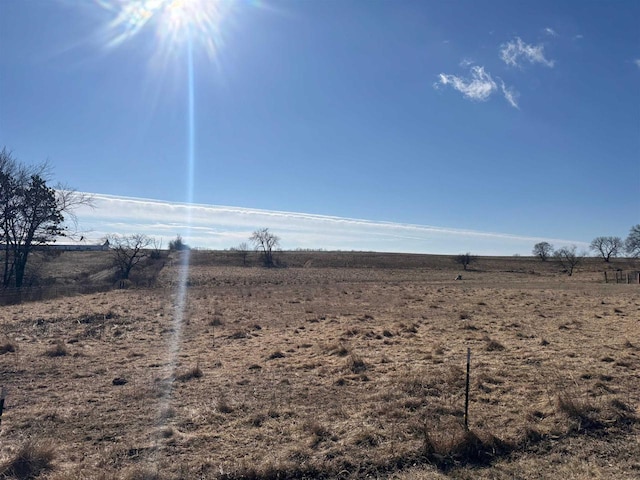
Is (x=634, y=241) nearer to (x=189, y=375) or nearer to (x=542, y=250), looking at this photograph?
(x=542, y=250)

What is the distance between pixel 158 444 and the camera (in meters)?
5.41

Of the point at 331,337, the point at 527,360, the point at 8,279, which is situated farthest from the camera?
the point at 8,279

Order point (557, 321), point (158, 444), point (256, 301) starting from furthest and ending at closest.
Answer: point (256, 301) → point (557, 321) → point (158, 444)

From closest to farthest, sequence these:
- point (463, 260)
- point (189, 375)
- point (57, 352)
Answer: point (189, 375) < point (57, 352) < point (463, 260)

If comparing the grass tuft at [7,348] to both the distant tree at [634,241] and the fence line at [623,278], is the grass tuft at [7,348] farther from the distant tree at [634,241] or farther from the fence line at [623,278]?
the distant tree at [634,241]

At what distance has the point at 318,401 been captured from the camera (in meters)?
7.20

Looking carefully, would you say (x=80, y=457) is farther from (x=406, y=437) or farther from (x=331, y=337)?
(x=331, y=337)

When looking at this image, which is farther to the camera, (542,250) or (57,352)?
(542,250)

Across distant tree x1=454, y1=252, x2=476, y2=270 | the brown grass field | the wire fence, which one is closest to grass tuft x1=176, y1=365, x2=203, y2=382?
the brown grass field

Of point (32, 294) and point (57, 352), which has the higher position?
point (57, 352)

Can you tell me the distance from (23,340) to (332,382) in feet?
33.7

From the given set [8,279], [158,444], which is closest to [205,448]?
[158,444]

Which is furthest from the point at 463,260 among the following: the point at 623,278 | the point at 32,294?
the point at 32,294

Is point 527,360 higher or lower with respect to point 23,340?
higher
